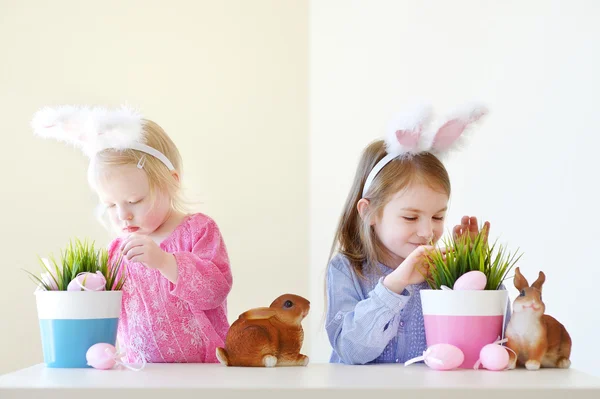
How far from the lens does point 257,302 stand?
12.2 ft

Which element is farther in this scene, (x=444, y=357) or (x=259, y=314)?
(x=259, y=314)

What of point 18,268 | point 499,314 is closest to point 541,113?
point 499,314

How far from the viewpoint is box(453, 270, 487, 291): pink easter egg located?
4.12ft

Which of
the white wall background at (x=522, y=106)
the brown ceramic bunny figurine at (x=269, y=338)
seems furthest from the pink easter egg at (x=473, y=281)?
the white wall background at (x=522, y=106)

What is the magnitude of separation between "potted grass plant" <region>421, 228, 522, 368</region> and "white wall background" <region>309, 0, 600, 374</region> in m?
0.50

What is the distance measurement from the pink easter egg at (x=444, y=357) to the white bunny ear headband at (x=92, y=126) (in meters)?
0.78

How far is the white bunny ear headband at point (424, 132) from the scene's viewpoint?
4.78 ft

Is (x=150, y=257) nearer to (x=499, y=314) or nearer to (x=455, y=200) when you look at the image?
(x=499, y=314)

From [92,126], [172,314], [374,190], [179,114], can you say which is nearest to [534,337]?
[374,190]

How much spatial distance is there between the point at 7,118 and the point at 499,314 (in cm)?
276

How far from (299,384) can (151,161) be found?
0.81m

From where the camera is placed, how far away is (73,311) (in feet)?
4.17

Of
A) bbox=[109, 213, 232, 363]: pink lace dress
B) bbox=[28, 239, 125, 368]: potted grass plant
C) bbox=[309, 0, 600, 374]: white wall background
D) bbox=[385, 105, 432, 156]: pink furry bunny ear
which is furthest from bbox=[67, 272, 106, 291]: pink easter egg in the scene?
bbox=[309, 0, 600, 374]: white wall background

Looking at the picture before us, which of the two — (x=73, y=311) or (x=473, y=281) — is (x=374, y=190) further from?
(x=73, y=311)
